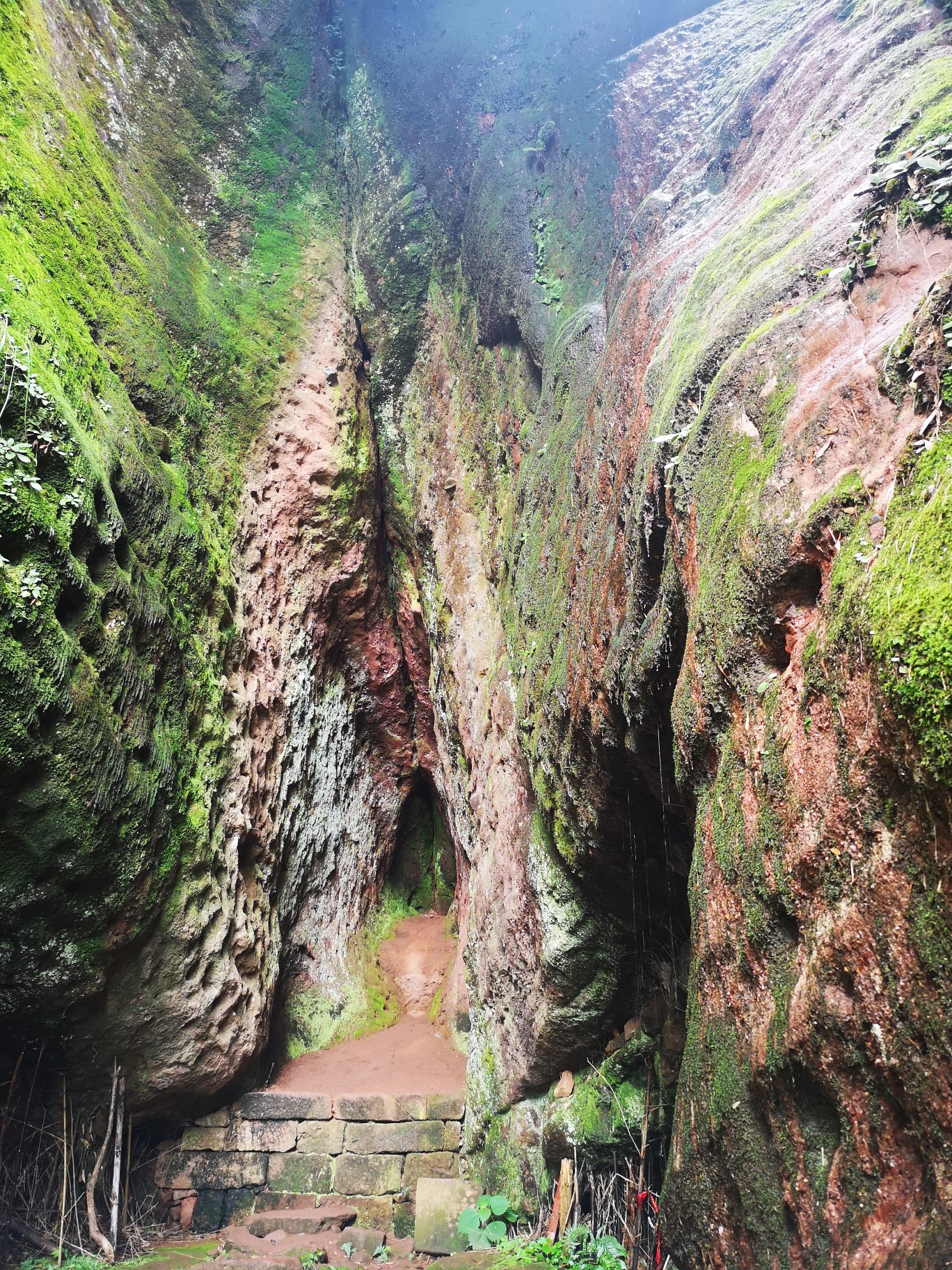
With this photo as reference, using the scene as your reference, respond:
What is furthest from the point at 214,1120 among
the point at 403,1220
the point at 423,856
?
the point at 423,856

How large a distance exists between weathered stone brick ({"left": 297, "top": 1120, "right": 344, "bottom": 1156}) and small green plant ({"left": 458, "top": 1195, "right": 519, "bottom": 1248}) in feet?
4.95

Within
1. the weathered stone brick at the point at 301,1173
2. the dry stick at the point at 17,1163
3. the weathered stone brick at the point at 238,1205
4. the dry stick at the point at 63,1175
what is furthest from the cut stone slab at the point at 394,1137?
the dry stick at the point at 17,1163

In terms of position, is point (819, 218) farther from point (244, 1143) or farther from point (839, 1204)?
point (244, 1143)

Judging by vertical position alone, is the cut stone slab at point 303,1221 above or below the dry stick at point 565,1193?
below

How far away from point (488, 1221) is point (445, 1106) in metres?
1.29

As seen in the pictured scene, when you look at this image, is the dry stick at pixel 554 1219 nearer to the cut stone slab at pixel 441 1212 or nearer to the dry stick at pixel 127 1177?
the cut stone slab at pixel 441 1212

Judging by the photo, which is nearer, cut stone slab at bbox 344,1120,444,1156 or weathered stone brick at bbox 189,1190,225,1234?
weathered stone brick at bbox 189,1190,225,1234

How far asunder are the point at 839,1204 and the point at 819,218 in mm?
3433

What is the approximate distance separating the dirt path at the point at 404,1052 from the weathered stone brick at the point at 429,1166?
0.48 meters

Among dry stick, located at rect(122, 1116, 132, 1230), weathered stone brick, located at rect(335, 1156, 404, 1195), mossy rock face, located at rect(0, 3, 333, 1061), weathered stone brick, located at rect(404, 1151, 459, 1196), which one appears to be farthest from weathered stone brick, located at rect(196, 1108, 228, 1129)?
mossy rock face, located at rect(0, 3, 333, 1061)

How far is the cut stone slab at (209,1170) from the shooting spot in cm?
608

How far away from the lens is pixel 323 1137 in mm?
6328

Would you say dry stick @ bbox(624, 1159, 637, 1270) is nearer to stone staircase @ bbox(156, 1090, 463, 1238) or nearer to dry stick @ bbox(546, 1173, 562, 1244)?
dry stick @ bbox(546, 1173, 562, 1244)

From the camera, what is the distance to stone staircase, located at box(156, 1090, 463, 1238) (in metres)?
6.06
